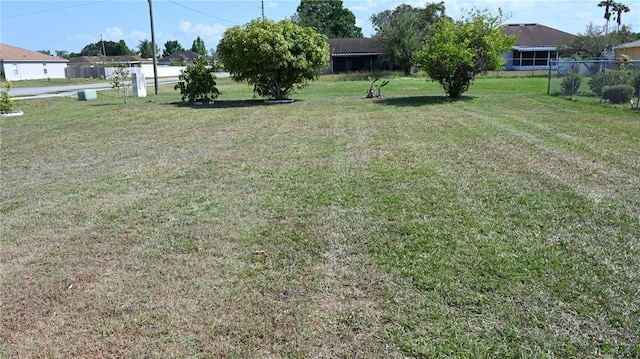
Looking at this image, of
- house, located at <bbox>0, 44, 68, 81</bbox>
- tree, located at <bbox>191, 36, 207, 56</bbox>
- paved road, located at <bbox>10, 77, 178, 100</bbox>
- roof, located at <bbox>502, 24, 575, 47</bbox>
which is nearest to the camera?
paved road, located at <bbox>10, 77, 178, 100</bbox>

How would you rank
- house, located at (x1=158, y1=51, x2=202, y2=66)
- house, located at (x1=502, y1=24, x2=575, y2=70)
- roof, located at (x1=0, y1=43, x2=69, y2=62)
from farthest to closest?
house, located at (x1=158, y1=51, x2=202, y2=66)
roof, located at (x1=0, y1=43, x2=69, y2=62)
house, located at (x1=502, y1=24, x2=575, y2=70)

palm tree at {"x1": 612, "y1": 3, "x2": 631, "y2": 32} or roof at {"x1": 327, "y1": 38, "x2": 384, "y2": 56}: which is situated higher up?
palm tree at {"x1": 612, "y1": 3, "x2": 631, "y2": 32}

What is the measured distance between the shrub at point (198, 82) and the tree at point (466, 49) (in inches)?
324

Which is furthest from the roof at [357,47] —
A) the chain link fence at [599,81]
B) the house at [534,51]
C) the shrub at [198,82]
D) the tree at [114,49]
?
the tree at [114,49]

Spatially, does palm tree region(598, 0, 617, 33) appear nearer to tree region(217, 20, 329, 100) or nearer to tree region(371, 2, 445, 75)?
tree region(371, 2, 445, 75)

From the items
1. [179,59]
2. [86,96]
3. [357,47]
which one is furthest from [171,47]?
[86,96]

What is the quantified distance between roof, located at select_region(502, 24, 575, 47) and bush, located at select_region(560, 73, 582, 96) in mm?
29897

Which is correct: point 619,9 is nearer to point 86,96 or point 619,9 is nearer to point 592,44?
point 592,44

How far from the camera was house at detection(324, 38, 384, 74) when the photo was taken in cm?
4894

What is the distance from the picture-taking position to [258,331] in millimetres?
2902

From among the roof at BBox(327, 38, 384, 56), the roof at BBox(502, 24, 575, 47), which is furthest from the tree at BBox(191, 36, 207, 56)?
the roof at BBox(502, 24, 575, 47)

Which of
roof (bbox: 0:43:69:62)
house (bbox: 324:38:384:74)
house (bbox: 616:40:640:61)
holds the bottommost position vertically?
house (bbox: 616:40:640:61)

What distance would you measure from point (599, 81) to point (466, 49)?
4.49 metres

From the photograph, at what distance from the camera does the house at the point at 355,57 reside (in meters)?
48.9
